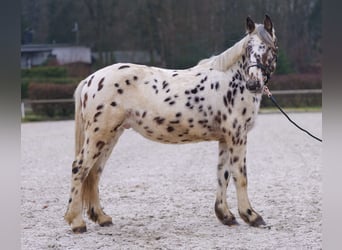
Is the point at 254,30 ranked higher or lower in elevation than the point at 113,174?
higher

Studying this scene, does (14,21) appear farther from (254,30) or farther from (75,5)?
(75,5)

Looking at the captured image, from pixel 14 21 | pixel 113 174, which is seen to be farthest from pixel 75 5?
pixel 14 21

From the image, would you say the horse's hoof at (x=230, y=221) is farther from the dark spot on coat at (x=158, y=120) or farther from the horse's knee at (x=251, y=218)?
the dark spot on coat at (x=158, y=120)

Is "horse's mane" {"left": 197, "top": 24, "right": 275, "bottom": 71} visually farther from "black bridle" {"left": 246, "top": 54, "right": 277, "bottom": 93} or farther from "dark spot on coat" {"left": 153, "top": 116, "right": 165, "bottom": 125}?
"dark spot on coat" {"left": 153, "top": 116, "right": 165, "bottom": 125}

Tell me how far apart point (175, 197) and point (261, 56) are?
1850 mm

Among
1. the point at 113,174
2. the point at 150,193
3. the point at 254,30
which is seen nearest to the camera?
the point at 254,30

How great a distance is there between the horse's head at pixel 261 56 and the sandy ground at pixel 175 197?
2.88 ft

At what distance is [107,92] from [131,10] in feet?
13.5

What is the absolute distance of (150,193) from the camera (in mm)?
4477

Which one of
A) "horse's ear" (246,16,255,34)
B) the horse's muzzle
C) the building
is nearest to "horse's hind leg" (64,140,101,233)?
the horse's muzzle

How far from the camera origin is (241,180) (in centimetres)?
306

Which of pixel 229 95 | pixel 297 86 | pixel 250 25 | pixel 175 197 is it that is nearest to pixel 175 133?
pixel 229 95

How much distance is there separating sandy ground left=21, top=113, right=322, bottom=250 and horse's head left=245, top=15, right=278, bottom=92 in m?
0.88

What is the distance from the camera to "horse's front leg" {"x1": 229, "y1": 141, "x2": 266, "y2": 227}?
3.03 metres
